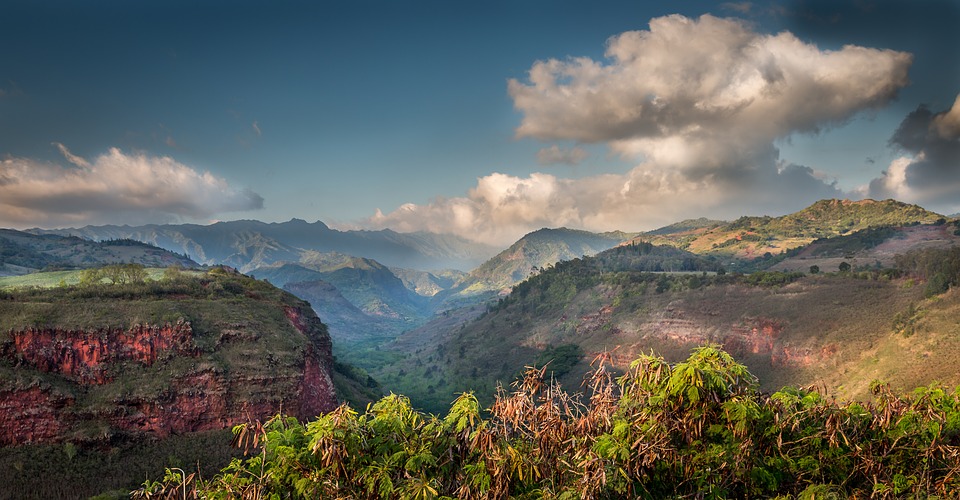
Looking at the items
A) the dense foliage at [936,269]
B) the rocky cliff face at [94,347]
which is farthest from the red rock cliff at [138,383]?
the dense foliage at [936,269]

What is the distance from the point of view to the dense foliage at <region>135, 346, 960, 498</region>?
352 inches

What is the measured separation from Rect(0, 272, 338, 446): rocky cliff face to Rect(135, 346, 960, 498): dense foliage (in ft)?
119

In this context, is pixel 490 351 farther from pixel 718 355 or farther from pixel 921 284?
pixel 718 355

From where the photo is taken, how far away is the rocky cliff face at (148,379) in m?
43.4

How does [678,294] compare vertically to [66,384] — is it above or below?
above

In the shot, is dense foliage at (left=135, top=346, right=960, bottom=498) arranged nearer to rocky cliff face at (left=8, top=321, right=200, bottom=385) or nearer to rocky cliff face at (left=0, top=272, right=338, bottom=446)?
rocky cliff face at (left=0, top=272, right=338, bottom=446)

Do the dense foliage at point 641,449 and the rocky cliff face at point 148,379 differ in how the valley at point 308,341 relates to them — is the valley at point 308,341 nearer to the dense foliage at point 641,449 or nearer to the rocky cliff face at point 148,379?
the rocky cliff face at point 148,379

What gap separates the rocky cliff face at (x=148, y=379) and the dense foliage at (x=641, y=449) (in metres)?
36.2

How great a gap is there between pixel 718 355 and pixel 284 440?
9.70 m

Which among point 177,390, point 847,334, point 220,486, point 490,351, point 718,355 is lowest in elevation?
point 490,351

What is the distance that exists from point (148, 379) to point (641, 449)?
5653cm

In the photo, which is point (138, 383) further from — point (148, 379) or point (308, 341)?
point (308, 341)

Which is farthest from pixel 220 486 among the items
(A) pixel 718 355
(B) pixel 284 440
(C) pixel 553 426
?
(A) pixel 718 355

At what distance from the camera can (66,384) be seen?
46344mm
